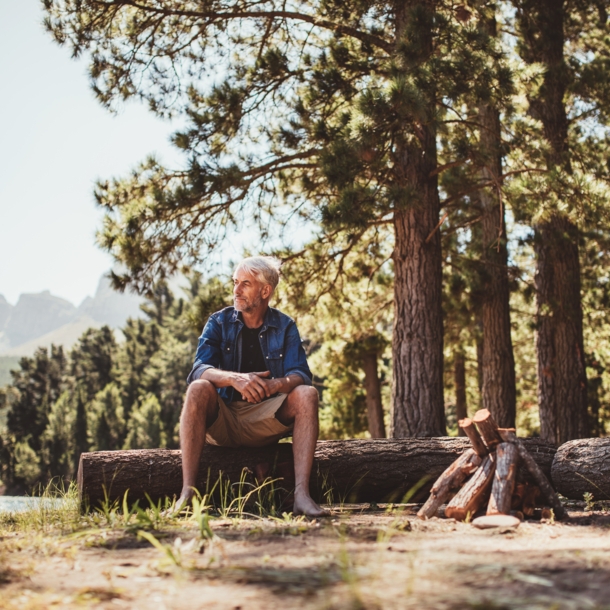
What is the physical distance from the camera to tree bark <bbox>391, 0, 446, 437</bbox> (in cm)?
664

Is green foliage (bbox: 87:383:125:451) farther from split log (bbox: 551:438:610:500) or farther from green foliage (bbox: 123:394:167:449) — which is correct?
split log (bbox: 551:438:610:500)

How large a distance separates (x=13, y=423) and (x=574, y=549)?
5433 cm

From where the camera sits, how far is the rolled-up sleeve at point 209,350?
410cm

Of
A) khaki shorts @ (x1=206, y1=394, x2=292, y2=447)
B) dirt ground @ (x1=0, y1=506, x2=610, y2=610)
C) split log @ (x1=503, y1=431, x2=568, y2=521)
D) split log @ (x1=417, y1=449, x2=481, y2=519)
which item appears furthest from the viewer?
khaki shorts @ (x1=206, y1=394, x2=292, y2=447)

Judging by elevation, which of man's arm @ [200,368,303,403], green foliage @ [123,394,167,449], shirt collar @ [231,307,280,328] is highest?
shirt collar @ [231,307,280,328]

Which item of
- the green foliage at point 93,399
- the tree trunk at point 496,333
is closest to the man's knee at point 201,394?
the tree trunk at point 496,333

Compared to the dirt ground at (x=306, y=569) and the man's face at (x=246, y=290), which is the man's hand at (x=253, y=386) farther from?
the dirt ground at (x=306, y=569)

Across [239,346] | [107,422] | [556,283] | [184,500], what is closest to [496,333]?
[556,283]

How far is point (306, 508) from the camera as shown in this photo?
3.54 metres

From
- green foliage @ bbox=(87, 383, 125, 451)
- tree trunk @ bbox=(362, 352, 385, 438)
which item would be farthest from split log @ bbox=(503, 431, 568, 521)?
green foliage @ bbox=(87, 383, 125, 451)

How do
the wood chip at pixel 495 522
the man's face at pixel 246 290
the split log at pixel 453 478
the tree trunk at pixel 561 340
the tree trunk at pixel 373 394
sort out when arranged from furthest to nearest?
the tree trunk at pixel 373 394 → the tree trunk at pixel 561 340 → the man's face at pixel 246 290 → the split log at pixel 453 478 → the wood chip at pixel 495 522

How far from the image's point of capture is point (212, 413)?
3.98 m

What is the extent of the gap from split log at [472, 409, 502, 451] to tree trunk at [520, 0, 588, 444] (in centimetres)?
525

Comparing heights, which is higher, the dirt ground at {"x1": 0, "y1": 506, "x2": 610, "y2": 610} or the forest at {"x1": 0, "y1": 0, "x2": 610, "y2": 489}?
the forest at {"x1": 0, "y1": 0, "x2": 610, "y2": 489}
